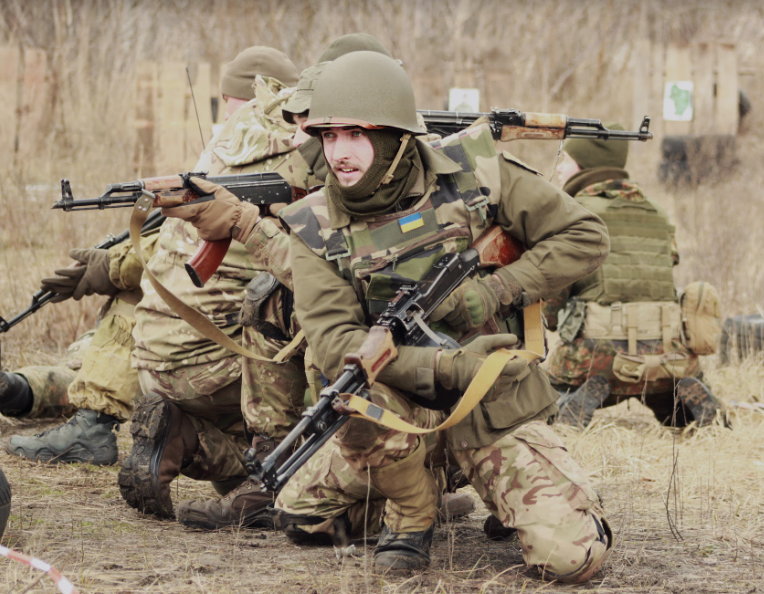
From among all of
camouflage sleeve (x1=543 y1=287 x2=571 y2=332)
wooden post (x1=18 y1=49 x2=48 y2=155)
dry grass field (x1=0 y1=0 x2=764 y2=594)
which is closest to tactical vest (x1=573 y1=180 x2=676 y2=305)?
camouflage sleeve (x1=543 y1=287 x2=571 y2=332)

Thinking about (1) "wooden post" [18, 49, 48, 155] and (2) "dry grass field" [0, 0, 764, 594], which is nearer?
(2) "dry grass field" [0, 0, 764, 594]

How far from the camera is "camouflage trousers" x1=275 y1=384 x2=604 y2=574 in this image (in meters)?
3.20

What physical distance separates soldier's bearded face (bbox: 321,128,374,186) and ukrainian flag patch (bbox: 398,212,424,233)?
0.74 feet

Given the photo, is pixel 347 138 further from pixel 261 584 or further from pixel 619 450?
pixel 619 450

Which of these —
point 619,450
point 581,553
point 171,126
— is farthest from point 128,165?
point 581,553

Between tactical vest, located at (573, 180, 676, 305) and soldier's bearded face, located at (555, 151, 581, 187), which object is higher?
soldier's bearded face, located at (555, 151, 581, 187)

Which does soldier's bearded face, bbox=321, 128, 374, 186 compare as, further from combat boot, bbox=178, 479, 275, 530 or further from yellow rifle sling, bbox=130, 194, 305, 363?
combat boot, bbox=178, 479, 275, 530

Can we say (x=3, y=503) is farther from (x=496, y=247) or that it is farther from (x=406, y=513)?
(x=496, y=247)

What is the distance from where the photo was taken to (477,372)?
3.10 metres

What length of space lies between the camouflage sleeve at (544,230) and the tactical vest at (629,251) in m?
2.51

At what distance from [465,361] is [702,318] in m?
3.33

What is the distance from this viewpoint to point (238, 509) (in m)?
4.13

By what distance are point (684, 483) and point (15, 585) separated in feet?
10.3

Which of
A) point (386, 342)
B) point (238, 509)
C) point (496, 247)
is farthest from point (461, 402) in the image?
point (238, 509)
